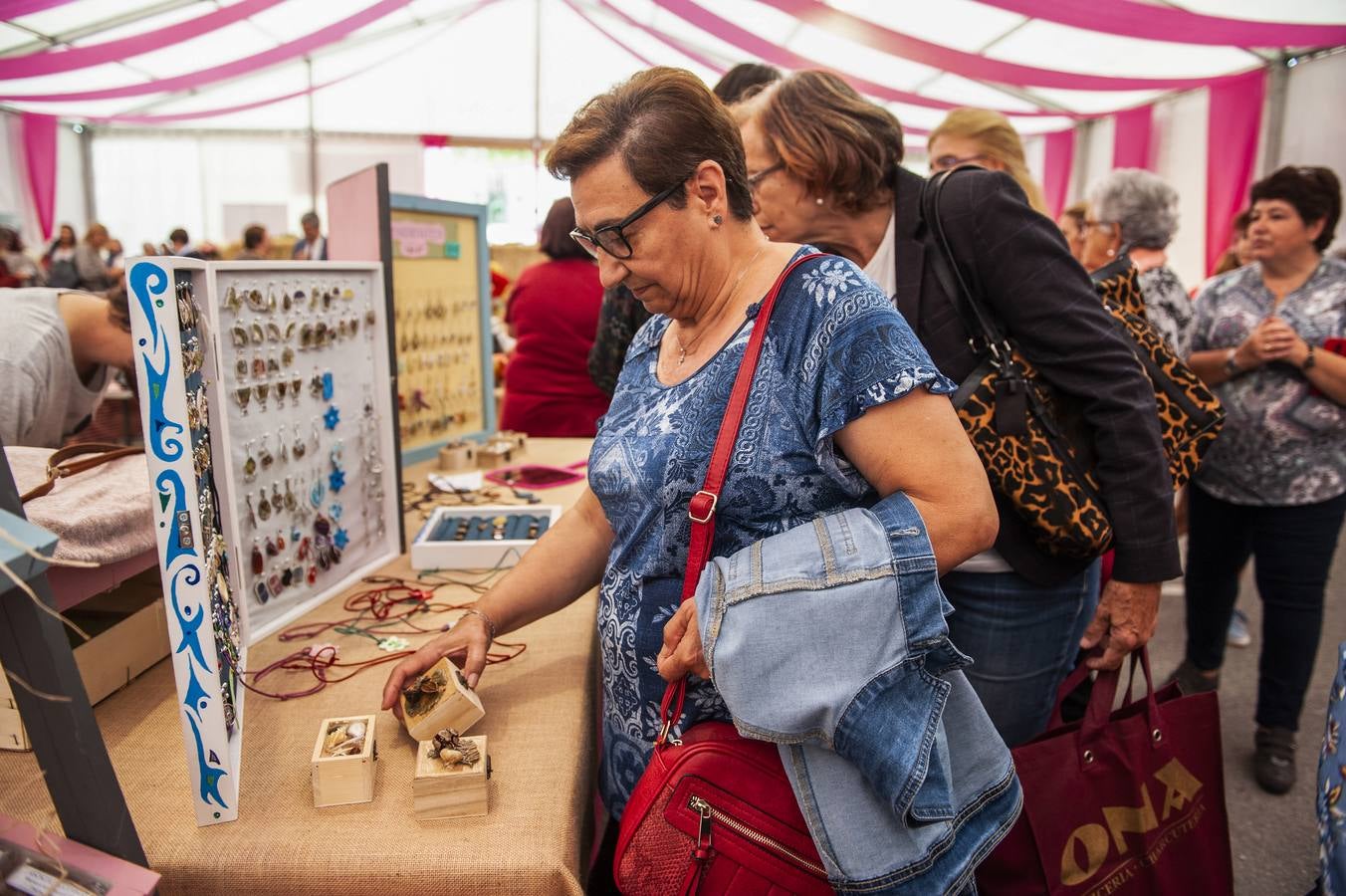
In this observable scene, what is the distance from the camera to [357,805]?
996 mm

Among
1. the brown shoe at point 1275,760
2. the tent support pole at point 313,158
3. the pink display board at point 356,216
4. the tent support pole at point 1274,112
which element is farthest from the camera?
the tent support pole at point 313,158

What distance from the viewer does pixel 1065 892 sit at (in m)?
1.21

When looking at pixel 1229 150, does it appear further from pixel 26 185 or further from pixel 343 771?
pixel 26 185

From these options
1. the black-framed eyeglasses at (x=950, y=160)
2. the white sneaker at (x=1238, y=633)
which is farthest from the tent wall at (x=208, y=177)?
the white sneaker at (x=1238, y=633)

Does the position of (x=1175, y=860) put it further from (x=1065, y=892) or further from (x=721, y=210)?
(x=721, y=210)

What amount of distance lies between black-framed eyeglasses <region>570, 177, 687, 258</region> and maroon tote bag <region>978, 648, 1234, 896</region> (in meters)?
0.89

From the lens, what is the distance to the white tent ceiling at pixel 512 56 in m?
6.89

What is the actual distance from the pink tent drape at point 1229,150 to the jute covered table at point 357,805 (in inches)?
320

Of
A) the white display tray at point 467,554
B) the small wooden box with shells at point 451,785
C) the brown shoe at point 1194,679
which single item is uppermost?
the white display tray at point 467,554

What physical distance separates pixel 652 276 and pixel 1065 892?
1.03 m

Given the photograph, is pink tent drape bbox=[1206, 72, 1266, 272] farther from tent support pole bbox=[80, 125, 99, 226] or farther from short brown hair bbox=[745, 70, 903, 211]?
tent support pole bbox=[80, 125, 99, 226]

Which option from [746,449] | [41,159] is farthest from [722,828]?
[41,159]

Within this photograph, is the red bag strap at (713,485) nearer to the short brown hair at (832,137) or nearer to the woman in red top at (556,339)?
the short brown hair at (832,137)

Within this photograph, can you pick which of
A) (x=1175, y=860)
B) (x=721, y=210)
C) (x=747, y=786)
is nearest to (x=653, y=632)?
(x=747, y=786)
